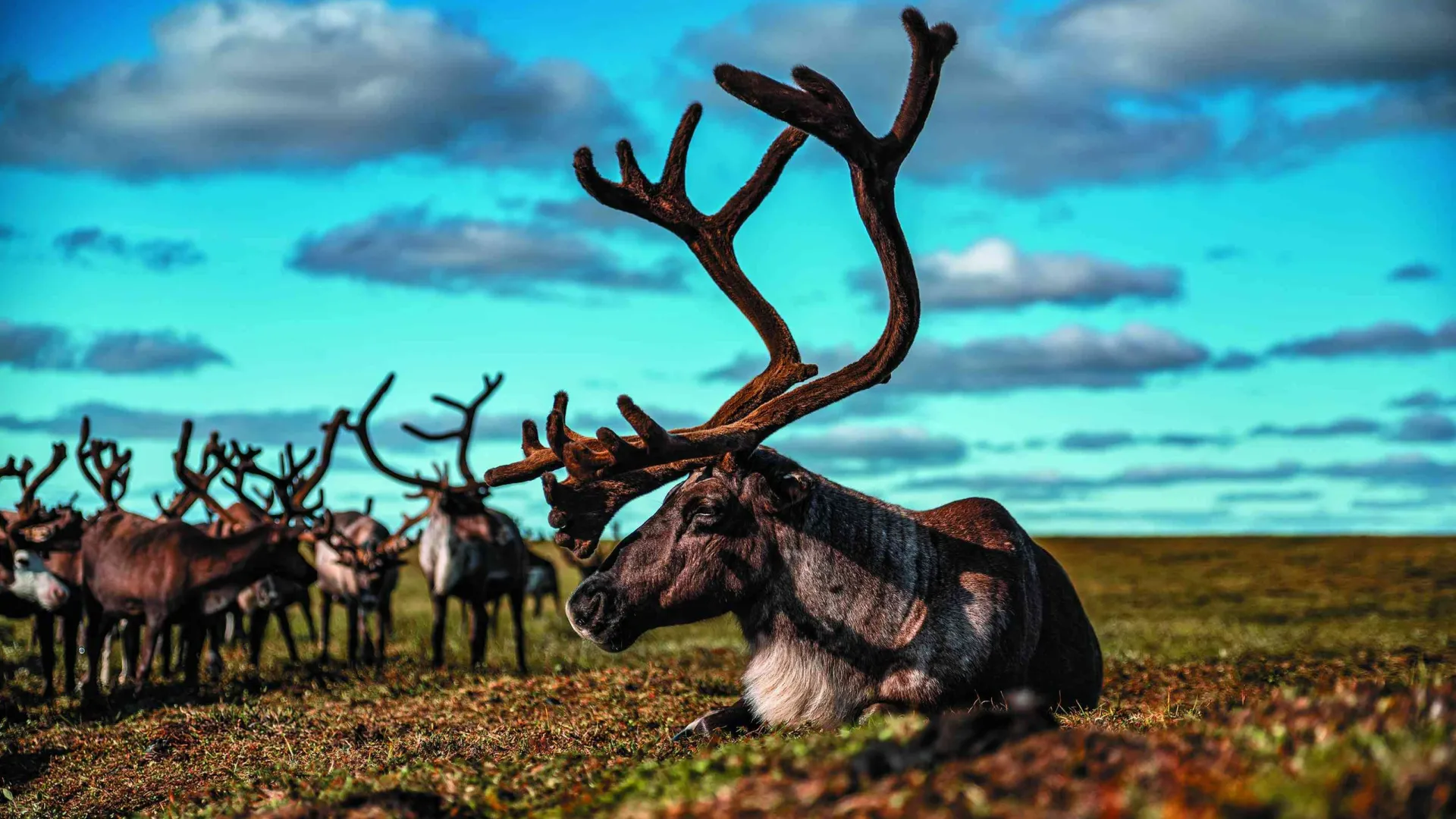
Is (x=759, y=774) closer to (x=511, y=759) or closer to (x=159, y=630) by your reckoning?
(x=511, y=759)

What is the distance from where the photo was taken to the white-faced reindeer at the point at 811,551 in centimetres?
733

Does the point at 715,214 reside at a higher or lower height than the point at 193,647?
higher

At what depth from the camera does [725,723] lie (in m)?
7.66

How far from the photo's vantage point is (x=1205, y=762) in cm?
429

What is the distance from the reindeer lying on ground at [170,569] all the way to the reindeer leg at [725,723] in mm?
9628

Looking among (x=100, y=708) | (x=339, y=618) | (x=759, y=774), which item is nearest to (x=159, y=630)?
(x=100, y=708)

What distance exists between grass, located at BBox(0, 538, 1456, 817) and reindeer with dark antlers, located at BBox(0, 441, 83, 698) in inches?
29.4

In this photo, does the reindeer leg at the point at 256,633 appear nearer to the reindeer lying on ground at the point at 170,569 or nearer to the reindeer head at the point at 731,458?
the reindeer lying on ground at the point at 170,569

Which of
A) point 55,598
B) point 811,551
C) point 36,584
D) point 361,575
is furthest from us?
point 361,575

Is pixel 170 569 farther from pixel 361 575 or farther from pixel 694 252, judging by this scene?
pixel 694 252

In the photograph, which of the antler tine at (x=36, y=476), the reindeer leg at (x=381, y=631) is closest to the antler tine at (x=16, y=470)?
the antler tine at (x=36, y=476)

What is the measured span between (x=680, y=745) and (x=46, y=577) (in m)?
13.3

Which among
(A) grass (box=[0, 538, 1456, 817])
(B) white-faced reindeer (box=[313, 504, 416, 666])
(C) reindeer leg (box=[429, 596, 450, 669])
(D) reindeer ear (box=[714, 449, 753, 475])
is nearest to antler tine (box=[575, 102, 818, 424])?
(D) reindeer ear (box=[714, 449, 753, 475])

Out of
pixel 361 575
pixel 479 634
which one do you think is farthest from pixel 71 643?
pixel 479 634
